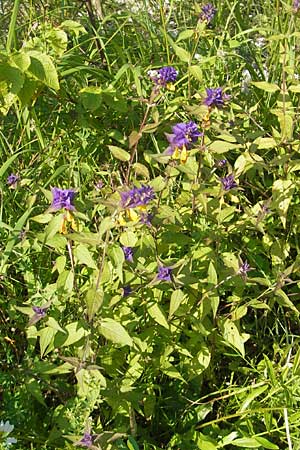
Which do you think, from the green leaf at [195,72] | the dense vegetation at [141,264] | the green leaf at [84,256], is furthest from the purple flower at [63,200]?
the green leaf at [195,72]

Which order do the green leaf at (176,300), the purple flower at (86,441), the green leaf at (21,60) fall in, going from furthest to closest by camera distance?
the green leaf at (21,60) → the green leaf at (176,300) → the purple flower at (86,441)

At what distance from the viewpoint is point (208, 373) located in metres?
1.75

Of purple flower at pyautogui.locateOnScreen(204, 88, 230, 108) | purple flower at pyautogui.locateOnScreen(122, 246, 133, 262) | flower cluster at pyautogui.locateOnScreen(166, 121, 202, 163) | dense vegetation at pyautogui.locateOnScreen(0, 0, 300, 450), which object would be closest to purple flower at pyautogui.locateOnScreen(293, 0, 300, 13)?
dense vegetation at pyautogui.locateOnScreen(0, 0, 300, 450)

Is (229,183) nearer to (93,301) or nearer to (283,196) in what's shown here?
(283,196)

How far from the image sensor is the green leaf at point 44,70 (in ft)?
5.49

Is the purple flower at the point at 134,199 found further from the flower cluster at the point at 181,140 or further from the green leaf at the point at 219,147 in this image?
the green leaf at the point at 219,147

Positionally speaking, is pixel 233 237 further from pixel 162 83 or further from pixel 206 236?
pixel 162 83

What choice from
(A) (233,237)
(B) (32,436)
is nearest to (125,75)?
(A) (233,237)

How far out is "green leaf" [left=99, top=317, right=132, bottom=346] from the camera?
135 cm

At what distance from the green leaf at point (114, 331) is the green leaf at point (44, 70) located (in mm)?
584

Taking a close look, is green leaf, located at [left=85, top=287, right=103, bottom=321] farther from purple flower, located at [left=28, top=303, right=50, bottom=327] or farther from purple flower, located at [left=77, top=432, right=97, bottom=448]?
purple flower, located at [left=77, top=432, right=97, bottom=448]

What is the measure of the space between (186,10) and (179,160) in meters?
1.23

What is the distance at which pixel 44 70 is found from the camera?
5.50 ft

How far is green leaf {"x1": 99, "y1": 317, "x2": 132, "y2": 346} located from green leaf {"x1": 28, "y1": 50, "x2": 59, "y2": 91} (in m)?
0.58
